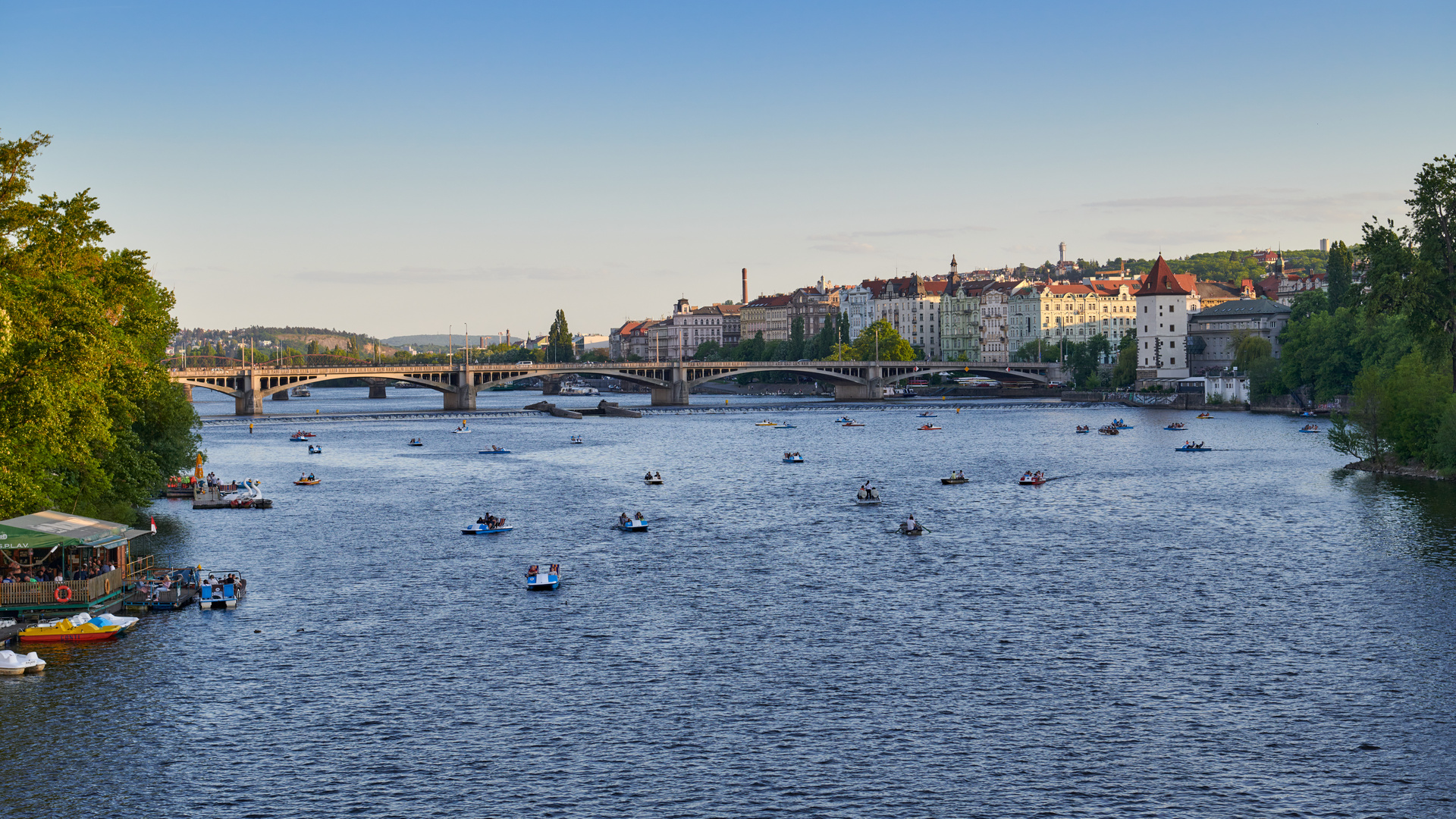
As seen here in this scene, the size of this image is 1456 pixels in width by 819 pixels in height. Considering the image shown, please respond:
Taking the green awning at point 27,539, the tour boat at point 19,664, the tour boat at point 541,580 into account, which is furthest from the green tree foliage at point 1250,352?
the tour boat at point 19,664

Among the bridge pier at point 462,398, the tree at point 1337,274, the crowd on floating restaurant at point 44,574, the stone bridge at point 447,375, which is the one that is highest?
the tree at point 1337,274

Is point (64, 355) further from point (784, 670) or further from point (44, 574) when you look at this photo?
point (784, 670)

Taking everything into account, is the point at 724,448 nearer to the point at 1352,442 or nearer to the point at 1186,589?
the point at 1352,442

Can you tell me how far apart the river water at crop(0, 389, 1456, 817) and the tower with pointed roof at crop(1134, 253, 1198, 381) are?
12197 cm

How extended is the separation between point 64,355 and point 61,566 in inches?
271

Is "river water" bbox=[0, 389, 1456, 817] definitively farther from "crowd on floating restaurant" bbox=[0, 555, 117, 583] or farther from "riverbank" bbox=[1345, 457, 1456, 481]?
"riverbank" bbox=[1345, 457, 1456, 481]

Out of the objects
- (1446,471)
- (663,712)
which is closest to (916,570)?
(663,712)

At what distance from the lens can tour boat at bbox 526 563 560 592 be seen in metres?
49.9

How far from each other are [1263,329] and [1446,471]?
400ft

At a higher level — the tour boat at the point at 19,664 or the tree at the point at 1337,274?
the tree at the point at 1337,274

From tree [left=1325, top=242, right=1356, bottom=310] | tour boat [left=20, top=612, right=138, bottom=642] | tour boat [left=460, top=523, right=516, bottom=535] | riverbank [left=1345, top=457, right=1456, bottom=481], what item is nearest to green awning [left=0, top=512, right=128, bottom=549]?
tour boat [left=20, top=612, right=138, bottom=642]

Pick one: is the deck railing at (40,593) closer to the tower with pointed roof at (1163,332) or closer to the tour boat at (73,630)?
the tour boat at (73,630)

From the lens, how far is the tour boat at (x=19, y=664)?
36.9 m

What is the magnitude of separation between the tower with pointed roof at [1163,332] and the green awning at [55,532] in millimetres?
167120
